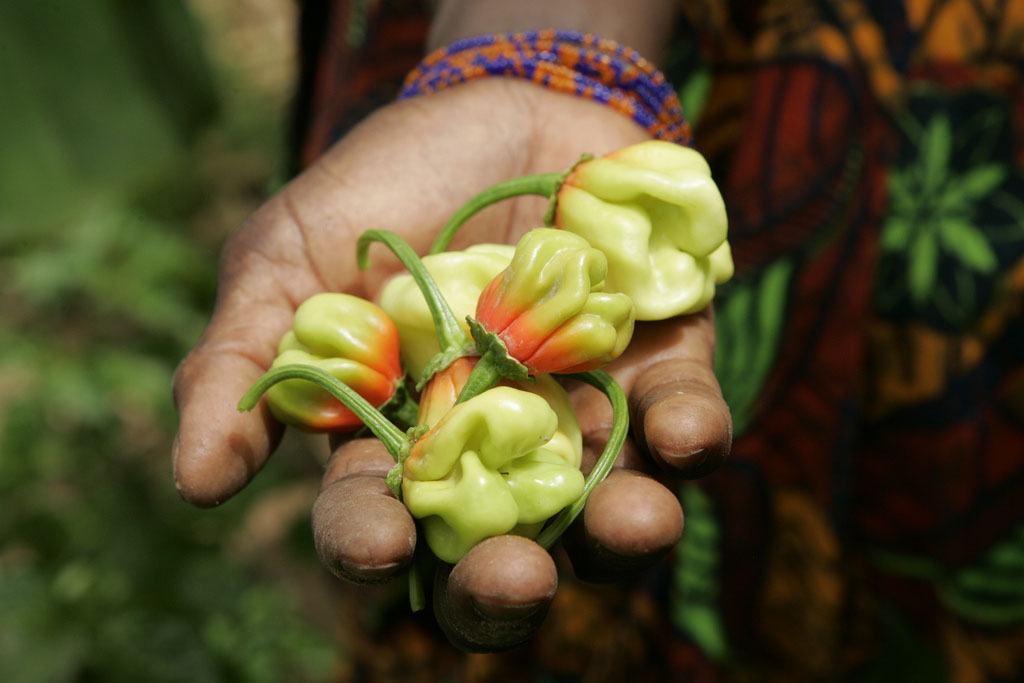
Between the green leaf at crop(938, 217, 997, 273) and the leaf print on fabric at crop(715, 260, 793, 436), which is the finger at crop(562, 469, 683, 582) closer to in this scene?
the leaf print on fabric at crop(715, 260, 793, 436)

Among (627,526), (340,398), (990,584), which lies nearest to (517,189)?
(340,398)

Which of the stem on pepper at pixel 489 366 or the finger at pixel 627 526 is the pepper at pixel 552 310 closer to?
the stem on pepper at pixel 489 366

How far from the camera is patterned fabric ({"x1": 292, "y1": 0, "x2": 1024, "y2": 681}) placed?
6.31 ft

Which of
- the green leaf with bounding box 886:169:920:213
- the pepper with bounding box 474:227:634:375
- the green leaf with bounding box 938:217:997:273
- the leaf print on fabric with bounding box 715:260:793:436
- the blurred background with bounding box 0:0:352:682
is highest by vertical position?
the pepper with bounding box 474:227:634:375

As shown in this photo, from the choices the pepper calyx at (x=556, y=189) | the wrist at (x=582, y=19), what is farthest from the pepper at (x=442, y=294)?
the wrist at (x=582, y=19)

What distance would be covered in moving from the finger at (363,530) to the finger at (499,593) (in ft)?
0.27

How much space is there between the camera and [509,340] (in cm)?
138

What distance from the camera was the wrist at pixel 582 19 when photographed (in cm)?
201

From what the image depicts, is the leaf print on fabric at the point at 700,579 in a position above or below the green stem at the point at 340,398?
below

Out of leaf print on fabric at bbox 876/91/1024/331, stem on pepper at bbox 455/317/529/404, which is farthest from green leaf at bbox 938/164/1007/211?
stem on pepper at bbox 455/317/529/404

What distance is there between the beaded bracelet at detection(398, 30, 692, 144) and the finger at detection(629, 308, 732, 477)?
60 centimetres

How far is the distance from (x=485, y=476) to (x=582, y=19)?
1165 millimetres

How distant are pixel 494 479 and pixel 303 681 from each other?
215cm

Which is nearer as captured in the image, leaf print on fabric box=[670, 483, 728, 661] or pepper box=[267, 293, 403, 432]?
pepper box=[267, 293, 403, 432]
